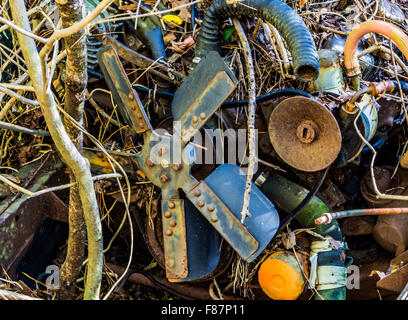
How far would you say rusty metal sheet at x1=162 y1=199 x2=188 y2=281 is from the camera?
3.31 m

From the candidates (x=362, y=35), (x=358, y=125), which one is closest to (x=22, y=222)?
(x=358, y=125)

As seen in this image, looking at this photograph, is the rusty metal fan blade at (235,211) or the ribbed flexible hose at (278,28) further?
the ribbed flexible hose at (278,28)

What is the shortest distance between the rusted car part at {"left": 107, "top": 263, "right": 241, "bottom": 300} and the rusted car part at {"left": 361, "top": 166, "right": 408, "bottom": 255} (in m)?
1.40

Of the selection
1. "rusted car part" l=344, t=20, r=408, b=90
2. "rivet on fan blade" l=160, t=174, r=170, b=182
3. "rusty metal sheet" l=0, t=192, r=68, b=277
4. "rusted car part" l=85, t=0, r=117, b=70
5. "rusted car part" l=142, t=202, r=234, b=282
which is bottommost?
"rusted car part" l=142, t=202, r=234, b=282

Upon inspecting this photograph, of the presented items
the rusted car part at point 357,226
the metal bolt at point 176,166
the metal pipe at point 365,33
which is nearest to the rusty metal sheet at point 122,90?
the metal bolt at point 176,166

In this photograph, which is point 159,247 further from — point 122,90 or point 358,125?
point 358,125

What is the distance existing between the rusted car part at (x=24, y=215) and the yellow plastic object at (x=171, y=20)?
5.26 ft

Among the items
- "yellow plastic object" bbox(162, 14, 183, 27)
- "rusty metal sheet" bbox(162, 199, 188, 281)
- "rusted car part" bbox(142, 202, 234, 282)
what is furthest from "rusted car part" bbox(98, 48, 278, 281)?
"yellow plastic object" bbox(162, 14, 183, 27)

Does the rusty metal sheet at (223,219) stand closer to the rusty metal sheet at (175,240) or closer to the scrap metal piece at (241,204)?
the scrap metal piece at (241,204)

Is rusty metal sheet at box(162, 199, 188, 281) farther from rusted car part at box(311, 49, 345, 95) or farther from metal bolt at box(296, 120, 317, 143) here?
rusted car part at box(311, 49, 345, 95)

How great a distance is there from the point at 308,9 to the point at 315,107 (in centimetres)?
196

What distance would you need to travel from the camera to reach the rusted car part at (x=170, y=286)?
13.3ft
